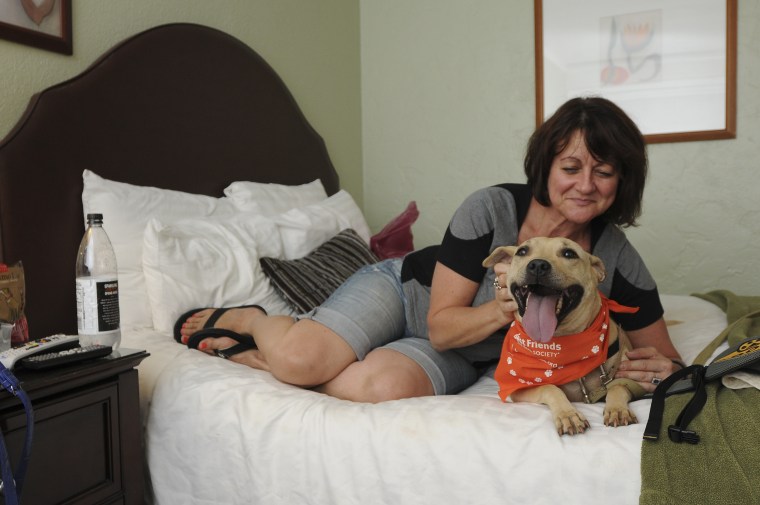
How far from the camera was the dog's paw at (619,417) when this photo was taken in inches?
40.6

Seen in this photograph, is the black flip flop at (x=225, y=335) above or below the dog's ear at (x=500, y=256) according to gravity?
below

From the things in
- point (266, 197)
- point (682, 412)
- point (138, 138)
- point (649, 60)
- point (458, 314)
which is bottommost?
point (682, 412)

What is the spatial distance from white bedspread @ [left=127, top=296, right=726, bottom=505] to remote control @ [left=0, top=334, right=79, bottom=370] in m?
0.24

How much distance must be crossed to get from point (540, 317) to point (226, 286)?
3.32 feet

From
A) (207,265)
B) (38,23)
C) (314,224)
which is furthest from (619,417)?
(38,23)

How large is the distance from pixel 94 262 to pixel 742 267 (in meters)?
2.72

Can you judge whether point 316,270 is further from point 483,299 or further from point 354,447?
point 354,447

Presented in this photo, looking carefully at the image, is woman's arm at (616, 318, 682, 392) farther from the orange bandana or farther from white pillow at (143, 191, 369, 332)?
white pillow at (143, 191, 369, 332)

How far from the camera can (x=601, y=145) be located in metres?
1.33

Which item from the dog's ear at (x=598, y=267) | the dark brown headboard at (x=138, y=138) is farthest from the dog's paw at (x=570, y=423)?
the dark brown headboard at (x=138, y=138)

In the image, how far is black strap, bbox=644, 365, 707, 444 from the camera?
3.09 ft

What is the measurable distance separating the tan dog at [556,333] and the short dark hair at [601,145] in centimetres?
27

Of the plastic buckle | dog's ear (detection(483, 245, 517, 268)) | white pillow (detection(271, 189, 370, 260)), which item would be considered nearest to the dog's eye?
dog's ear (detection(483, 245, 517, 268))

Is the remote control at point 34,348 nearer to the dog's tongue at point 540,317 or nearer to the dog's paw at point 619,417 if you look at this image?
the dog's tongue at point 540,317
